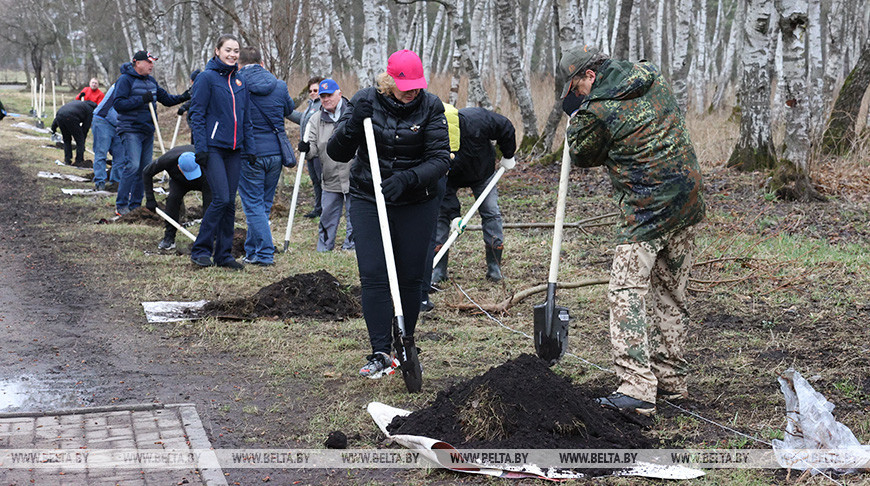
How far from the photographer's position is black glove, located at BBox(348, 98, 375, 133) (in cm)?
490

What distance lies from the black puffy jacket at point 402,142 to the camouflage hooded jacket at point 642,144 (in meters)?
0.99

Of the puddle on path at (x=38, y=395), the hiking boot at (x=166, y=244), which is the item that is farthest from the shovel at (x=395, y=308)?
the hiking boot at (x=166, y=244)

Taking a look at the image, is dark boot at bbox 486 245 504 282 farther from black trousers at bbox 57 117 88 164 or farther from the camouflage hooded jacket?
black trousers at bbox 57 117 88 164

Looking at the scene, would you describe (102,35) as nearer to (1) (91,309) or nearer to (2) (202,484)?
(1) (91,309)

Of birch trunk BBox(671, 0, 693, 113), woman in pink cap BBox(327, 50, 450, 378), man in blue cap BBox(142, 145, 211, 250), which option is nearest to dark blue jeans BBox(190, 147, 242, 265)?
man in blue cap BBox(142, 145, 211, 250)

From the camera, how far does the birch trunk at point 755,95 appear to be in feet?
37.8

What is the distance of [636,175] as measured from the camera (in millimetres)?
4305

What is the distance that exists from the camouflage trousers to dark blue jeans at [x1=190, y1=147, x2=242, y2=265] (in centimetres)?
500

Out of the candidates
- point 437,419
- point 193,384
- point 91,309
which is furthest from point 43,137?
point 437,419

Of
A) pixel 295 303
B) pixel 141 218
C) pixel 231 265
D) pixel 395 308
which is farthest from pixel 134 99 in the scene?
pixel 395 308

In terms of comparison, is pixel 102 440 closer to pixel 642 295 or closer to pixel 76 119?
pixel 642 295

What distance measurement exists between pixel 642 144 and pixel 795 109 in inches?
293

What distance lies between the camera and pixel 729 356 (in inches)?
219

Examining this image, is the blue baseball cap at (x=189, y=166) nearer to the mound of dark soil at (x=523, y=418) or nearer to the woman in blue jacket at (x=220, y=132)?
the woman in blue jacket at (x=220, y=132)
